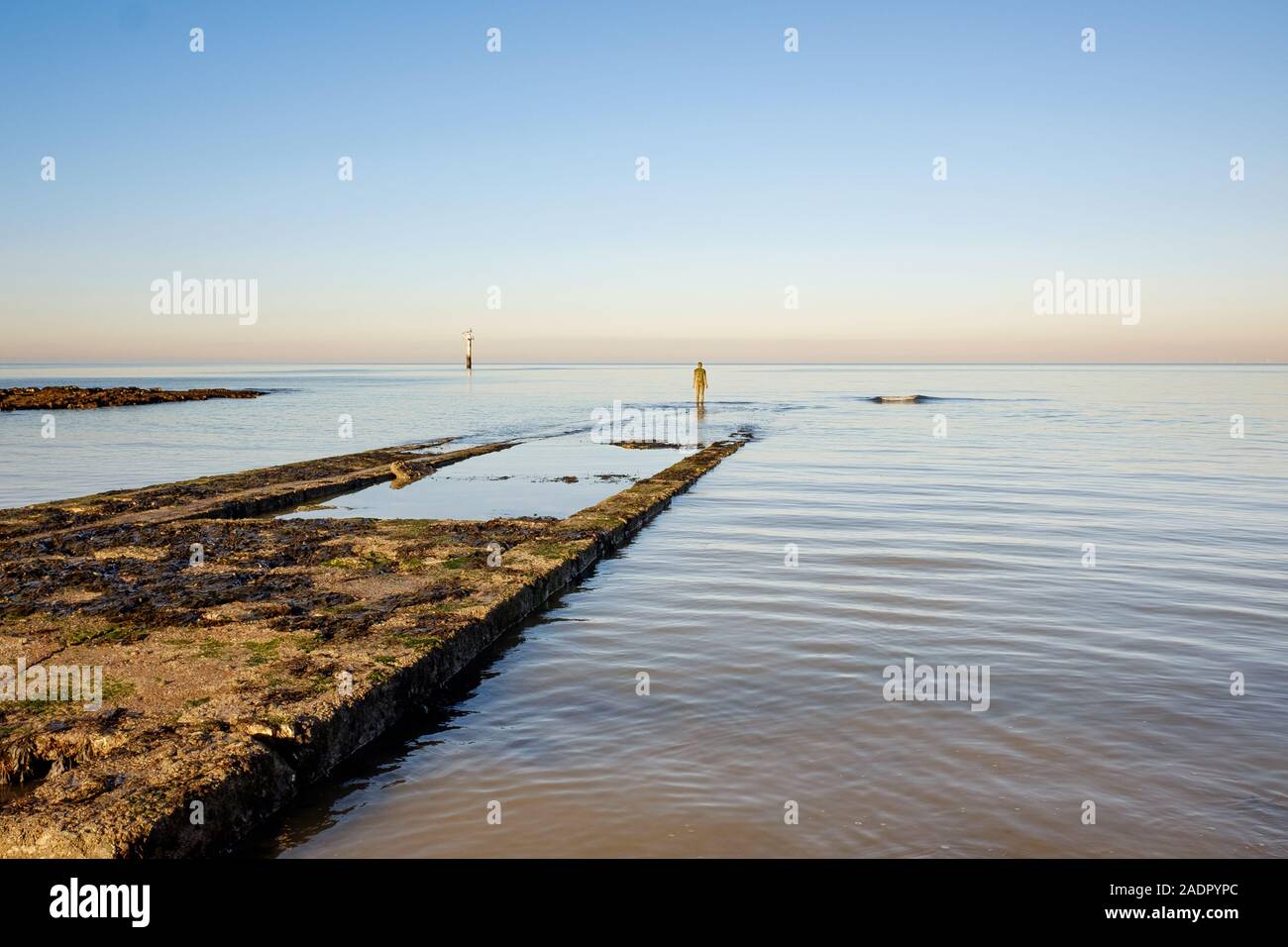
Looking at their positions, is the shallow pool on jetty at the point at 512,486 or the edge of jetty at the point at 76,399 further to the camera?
the edge of jetty at the point at 76,399

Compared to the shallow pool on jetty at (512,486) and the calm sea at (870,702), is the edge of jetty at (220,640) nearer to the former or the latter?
the calm sea at (870,702)

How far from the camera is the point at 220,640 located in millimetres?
6754

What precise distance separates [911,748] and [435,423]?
37.8 meters

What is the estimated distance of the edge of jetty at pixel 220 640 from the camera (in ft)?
14.3

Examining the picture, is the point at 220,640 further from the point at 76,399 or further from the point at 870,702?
the point at 76,399

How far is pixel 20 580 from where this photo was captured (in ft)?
28.5

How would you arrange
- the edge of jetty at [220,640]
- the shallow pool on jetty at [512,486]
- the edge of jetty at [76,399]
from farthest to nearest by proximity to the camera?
the edge of jetty at [76,399], the shallow pool on jetty at [512,486], the edge of jetty at [220,640]

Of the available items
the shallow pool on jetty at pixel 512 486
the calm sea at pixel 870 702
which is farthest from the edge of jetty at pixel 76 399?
the calm sea at pixel 870 702

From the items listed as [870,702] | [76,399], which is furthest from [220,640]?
[76,399]

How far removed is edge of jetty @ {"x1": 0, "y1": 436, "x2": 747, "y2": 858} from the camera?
4371mm

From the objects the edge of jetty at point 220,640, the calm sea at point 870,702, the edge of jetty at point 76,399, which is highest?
the edge of jetty at point 76,399

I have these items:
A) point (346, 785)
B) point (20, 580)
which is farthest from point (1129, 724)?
point (20, 580)

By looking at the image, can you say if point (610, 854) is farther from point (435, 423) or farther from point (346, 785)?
point (435, 423)
